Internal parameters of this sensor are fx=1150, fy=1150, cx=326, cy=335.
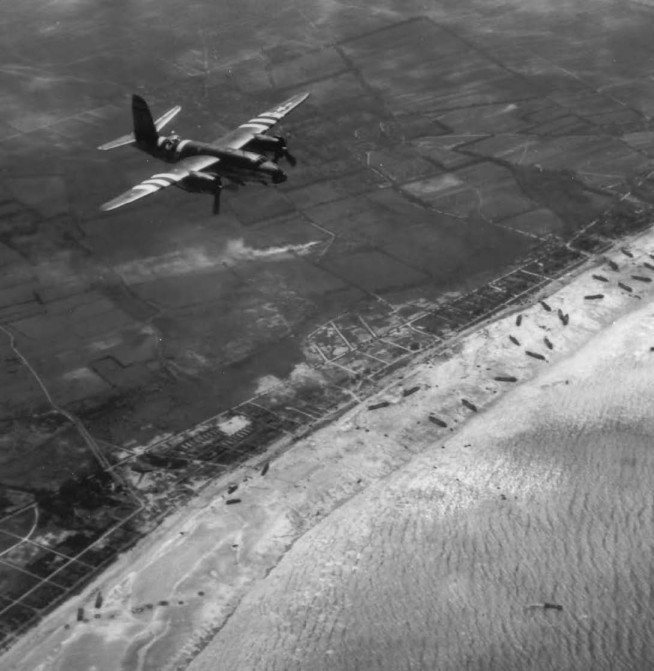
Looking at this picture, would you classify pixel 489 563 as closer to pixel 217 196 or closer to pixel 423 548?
pixel 423 548

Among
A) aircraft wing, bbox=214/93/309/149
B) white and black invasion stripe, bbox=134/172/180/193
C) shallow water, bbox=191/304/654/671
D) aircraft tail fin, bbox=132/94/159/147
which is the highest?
aircraft tail fin, bbox=132/94/159/147

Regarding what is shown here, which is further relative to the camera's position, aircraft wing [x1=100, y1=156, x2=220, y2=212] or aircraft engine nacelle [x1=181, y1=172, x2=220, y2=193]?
aircraft engine nacelle [x1=181, y1=172, x2=220, y2=193]

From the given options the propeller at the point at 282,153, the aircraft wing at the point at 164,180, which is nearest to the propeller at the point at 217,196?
the aircraft wing at the point at 164,180

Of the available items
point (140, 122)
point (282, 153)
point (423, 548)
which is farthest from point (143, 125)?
point (423, 548)

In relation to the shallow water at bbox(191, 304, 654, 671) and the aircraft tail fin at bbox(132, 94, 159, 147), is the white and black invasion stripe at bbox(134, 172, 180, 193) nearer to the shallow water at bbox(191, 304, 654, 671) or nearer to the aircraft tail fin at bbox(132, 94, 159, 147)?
the aircraft tail fin at bbox(132, 94, 159, 147)

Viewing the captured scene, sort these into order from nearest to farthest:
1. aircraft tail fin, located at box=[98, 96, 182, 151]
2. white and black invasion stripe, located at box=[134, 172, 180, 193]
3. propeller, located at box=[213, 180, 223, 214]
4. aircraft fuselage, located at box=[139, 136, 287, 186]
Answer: white and black invasion stripe, located at box=[134, 172, 180, 193] → propeller, located at box=[213, 180, 223, 214] → aircraft fuselage, located at box=[139, 136, 287, 186] → aircraft tail fin, located at box=[98, 96, 182, 151]

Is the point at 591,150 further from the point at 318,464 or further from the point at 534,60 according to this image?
the point at 318,464

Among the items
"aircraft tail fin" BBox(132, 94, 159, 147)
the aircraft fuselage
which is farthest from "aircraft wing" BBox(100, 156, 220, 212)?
"aircraft tail fin" BBox(132, 94, 159, 147)
